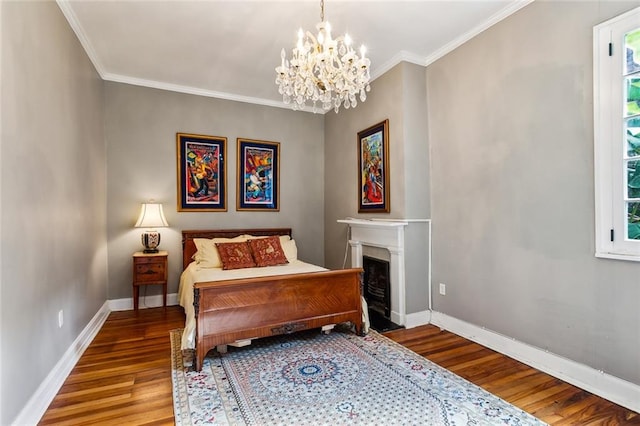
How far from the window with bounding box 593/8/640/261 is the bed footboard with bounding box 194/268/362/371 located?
1.93 metres

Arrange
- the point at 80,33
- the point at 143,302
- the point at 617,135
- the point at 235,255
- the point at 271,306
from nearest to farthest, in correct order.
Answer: the point at 617,135
the point at 271,306
the point at 80,33
the point at 235,255
the point at 143,302

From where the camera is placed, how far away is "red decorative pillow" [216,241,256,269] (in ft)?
12.5

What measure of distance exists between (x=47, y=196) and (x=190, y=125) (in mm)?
2447

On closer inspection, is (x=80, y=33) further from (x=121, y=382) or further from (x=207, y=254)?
(x=121, y=382)

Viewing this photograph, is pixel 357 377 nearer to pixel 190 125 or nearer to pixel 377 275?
pixel 377 275

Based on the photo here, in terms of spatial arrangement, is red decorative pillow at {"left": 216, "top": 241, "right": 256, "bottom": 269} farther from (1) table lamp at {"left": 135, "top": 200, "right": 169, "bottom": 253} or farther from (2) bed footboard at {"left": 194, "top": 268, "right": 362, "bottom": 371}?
(2) bed footboard at {"left": 194, "top": 268, "right": 362, "bottom": 371}

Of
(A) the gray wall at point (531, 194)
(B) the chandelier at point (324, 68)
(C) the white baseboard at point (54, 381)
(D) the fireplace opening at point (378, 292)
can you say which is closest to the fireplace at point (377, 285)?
(D) the fireplace opening at point (378, 292)

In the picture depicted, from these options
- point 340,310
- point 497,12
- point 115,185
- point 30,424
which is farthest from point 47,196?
point 497,12

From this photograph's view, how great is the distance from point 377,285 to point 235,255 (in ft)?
5.59

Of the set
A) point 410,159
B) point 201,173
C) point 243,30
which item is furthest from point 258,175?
point 410,159

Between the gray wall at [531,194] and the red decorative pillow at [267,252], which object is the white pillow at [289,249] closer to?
the red decorative pillow at [267,252]

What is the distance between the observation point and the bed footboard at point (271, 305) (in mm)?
2596

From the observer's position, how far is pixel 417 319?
357cm

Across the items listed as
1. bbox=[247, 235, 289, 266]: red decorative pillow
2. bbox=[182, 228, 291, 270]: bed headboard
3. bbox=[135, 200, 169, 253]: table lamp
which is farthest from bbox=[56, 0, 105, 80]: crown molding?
bbox=[247, 235, 289, 266]: red decorative pillow
